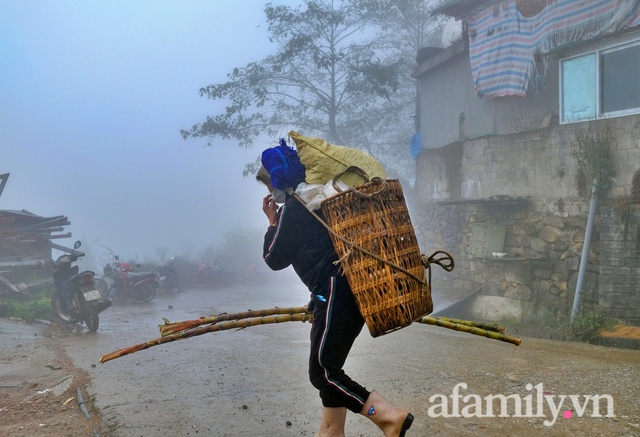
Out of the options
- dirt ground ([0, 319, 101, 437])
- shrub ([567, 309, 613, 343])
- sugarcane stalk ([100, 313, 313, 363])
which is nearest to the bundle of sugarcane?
sugarcane stalk ([100, 313, 313, 363])

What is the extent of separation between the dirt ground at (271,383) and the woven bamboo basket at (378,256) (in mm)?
1266

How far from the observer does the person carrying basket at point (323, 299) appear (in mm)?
3299

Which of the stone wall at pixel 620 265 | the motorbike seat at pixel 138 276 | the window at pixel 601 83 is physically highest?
the window at pixel 601 83

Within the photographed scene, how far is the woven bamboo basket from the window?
835 cm

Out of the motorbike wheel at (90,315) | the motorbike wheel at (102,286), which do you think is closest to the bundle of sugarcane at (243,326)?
the motorbike wheel at (90,315)

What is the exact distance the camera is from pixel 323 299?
11.1 ft

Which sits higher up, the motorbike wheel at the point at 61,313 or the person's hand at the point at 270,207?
the person's hand at the point at 270,207

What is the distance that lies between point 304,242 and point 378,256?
1.54 ft

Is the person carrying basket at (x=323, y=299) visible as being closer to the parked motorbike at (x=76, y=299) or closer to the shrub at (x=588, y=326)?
the shrub at (x=588, y=326)

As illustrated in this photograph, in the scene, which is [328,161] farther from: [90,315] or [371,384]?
[90,315]

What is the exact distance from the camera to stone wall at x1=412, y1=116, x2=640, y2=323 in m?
9.44

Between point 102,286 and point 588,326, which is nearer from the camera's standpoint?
point 588,326

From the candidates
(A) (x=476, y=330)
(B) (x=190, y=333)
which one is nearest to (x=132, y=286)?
(B) (x=190, y=333)

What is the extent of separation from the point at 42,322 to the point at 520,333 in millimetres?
8131
